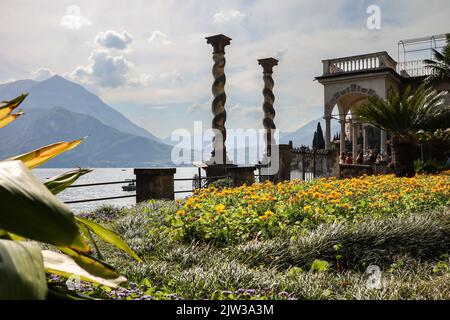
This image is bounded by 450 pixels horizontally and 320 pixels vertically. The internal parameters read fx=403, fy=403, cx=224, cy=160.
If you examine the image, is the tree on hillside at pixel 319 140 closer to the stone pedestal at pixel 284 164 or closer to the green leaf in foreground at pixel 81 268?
the stone pedestal at pixel 284 164

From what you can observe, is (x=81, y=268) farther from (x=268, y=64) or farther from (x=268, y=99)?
(x=268, y=64)

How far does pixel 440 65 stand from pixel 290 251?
2403 cm

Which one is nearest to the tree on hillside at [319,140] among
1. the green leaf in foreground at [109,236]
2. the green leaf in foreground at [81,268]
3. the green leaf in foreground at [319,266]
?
the green leaf in foreground at [319,266]

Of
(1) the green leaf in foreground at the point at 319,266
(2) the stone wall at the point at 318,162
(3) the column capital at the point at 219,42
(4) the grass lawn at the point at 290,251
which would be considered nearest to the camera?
(4) the grass lawn at the point at 290,251

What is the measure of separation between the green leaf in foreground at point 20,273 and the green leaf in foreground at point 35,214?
0.05 metres

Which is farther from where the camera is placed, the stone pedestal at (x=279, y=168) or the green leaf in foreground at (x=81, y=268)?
the stone pedestal at (x=279, y=168)

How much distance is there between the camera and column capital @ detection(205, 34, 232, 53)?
51.5 feet

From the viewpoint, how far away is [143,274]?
3592mm

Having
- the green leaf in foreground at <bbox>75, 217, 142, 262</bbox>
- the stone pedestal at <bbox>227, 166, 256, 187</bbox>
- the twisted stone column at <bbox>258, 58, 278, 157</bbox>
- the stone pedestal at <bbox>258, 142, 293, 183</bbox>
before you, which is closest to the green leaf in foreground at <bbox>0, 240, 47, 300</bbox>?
the green leaf in foreground at <bbox>75, 217, 142, 262</bbox>

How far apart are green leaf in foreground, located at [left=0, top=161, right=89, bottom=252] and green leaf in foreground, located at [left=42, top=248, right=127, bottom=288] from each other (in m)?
0.44

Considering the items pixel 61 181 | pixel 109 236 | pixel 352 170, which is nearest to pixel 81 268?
pixel 109 236

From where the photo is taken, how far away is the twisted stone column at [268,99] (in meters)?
17.9

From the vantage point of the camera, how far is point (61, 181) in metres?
1.50

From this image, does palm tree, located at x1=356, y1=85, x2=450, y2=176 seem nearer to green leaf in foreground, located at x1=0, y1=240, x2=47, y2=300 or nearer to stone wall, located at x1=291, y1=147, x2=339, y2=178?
stone wall, located at x1=291, y1=147, x2=339, y2=178
